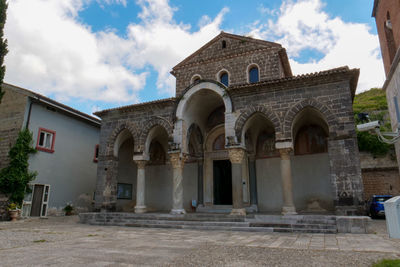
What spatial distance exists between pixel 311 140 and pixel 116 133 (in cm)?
948

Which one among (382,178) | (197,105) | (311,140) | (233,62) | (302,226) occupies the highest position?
(233,62)

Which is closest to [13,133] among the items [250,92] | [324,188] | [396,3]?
[250,92]

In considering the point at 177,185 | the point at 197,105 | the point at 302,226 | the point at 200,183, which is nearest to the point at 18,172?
the point at 177,185

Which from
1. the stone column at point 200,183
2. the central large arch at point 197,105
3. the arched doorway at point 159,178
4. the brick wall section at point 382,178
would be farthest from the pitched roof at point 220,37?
the brick wall section at point 382,178

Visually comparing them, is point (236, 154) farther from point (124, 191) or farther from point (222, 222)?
point (124, 191)

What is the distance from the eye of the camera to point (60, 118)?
1670 centimetres

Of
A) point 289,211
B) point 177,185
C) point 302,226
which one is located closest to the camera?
point 302,226

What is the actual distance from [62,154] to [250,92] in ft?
37.5

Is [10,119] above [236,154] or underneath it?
above

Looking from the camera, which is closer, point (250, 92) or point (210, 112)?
point (250, 92)

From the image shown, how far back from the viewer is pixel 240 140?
11.7m

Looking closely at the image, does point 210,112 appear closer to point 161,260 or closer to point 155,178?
point 155,178

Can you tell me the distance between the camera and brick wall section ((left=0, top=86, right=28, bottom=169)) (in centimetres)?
1441

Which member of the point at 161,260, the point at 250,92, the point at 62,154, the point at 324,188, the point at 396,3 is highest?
the point at 396,3
